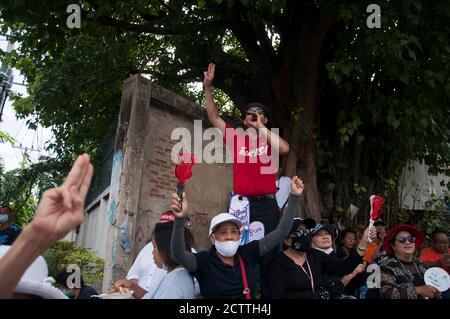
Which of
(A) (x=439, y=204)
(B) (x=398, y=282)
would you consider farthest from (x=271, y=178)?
(A) (x=439, y=204)

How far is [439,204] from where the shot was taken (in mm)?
8320

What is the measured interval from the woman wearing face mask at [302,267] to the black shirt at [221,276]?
32cm

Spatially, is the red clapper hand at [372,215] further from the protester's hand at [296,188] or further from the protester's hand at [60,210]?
the protester's hand at [60,210]

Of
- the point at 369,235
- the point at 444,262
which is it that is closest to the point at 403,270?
the point at 369,235

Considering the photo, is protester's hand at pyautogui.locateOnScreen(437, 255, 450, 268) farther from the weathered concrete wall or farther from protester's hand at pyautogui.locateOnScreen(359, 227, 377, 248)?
the weathered concrete wall

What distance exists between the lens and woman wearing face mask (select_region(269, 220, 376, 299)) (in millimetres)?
3469

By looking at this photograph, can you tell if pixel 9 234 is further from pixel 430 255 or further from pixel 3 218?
pixel 430 255

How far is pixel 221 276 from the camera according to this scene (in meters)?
3.06

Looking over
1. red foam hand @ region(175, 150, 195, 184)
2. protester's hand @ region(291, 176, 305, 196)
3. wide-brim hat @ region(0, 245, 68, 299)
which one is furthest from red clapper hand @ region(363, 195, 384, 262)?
wide-brim hat @ region(0, 245, 68, 299)

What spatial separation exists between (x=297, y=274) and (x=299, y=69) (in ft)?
12.4

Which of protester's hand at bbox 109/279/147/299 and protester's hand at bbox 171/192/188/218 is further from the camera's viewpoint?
protester's hand at bbox 109/279/147/299

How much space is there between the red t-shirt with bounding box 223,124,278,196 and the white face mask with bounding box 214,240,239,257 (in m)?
0.73
